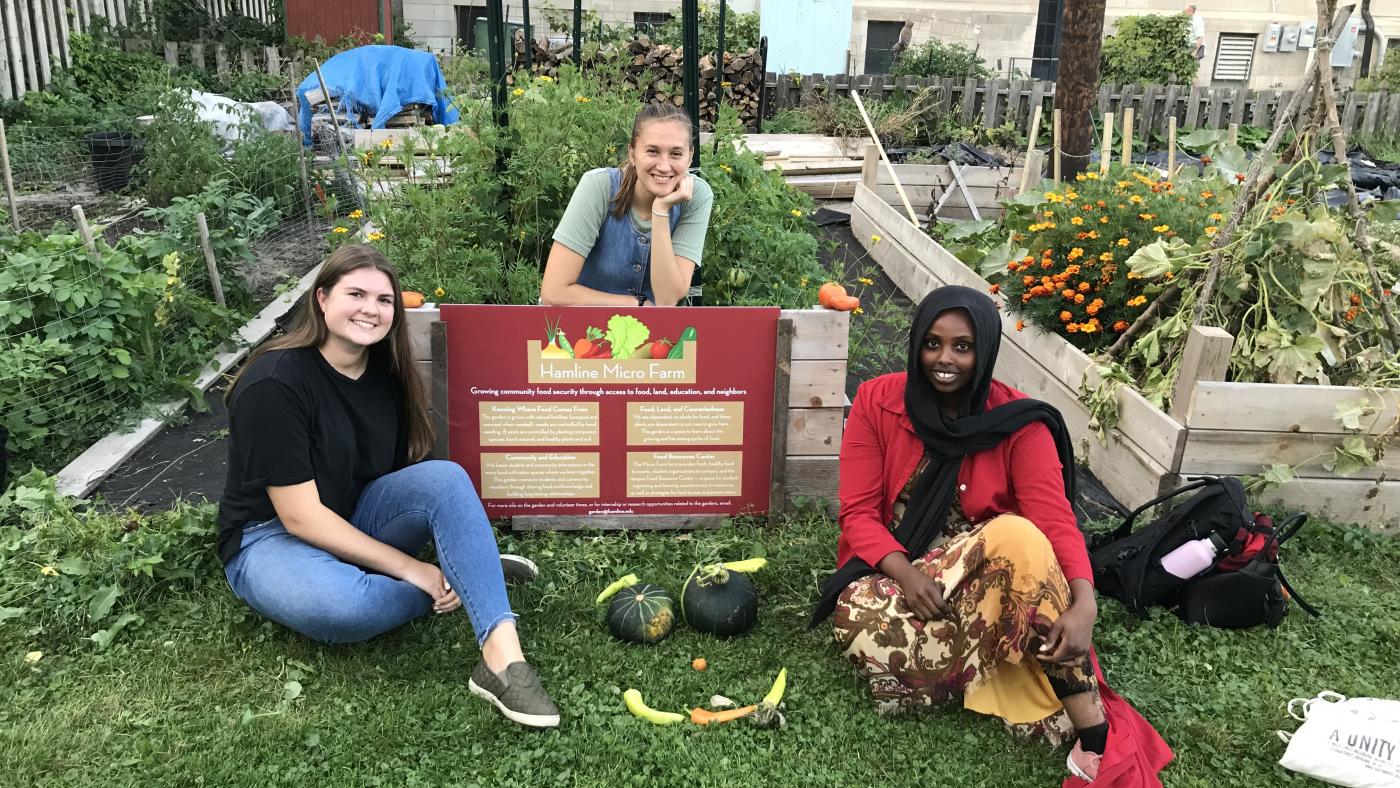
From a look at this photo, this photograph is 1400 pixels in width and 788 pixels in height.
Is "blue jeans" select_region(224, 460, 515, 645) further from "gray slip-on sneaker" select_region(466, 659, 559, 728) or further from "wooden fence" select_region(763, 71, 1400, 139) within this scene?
"wooden fence" select_region(763, 71, 1400, 139)

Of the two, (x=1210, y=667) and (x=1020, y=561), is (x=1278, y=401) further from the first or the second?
(x=1020, y=561)

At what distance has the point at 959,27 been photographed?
18547 mm

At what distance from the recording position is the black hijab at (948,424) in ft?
8.69

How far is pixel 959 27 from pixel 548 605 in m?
17.8

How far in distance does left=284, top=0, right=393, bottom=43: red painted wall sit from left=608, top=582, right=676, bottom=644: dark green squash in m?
13.9

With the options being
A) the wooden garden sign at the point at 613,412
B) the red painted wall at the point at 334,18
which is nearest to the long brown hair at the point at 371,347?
the wooden garden sign at the point at 613,412

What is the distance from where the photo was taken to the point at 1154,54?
16922 mm

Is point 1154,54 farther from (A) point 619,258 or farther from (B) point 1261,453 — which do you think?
(A) point 619,258

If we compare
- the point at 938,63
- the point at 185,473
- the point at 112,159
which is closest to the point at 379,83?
the point at 112,159

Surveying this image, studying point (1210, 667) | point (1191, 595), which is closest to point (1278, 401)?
point (1191, 595)

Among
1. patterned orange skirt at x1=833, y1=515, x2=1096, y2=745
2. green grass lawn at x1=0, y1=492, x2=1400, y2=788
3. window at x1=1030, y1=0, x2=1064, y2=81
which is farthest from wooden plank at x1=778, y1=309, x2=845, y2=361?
window at x1=1030, y1=0, x2=1064, y2=81

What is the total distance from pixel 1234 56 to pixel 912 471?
67.4 ft

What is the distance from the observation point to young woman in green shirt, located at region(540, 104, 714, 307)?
3418 mm

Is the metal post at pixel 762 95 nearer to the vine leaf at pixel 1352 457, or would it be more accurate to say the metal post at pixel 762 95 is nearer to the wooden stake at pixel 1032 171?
the wooden stake at pixel 1032 171
